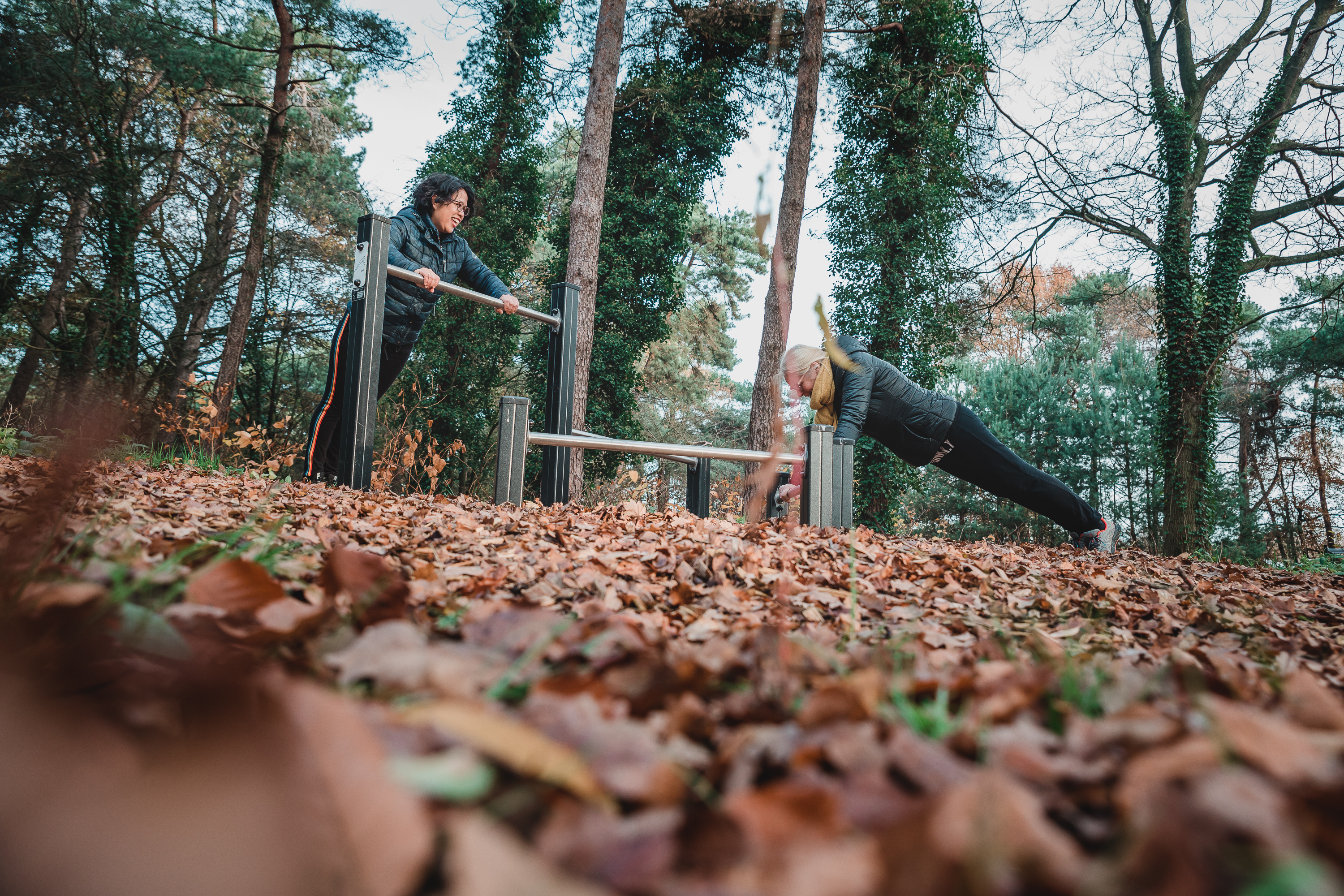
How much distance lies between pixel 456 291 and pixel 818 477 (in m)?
2.23

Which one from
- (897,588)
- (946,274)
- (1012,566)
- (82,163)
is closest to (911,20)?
(946,274)

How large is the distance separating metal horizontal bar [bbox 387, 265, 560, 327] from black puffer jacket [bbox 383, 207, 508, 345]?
5.3 inches

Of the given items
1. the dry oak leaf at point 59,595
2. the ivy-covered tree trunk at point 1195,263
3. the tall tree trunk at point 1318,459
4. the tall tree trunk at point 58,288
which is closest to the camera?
the dry oak leaf at point 59,595

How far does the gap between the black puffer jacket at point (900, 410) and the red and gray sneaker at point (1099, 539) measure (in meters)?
1.20

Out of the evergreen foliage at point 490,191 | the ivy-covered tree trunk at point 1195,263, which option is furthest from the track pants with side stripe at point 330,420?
the ivy-covered tree trunk at point 1195,263

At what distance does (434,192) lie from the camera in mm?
4203

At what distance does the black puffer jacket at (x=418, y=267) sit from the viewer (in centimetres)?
404

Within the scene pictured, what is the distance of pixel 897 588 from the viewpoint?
2.02 m

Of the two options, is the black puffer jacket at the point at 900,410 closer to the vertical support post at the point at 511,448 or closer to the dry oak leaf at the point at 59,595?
the vertical support post at the point at 511,448

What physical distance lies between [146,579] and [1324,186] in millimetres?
12794

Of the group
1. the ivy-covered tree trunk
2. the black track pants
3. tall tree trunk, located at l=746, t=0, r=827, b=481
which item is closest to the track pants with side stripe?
the black track pants

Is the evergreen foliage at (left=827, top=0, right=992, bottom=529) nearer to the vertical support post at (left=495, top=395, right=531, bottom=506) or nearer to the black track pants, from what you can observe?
the black track pants

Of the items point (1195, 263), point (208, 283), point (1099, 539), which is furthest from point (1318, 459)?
point (208, 283)

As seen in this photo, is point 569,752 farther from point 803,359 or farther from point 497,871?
point 803,359
